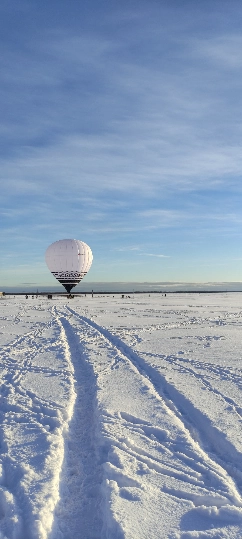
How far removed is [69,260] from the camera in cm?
5709

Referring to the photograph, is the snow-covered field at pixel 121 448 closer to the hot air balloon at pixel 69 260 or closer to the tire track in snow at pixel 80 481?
the tire track in snow at pixel 80 481

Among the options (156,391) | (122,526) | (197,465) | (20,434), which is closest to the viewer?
(122,526)

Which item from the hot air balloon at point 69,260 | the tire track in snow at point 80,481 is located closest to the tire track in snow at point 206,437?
the tire track in snow at point 80,481

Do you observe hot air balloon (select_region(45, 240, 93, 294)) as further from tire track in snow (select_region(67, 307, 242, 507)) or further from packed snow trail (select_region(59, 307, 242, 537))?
packed snow trail (select_region(59, 307, 242, 537))

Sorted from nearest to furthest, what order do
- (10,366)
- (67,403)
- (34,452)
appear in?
(34,452) < (67,403) < (10,366)

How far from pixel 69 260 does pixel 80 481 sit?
53.0 meters

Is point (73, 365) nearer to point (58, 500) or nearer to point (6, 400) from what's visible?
point (6, 400)

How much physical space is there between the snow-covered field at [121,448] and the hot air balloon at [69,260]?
152 feet

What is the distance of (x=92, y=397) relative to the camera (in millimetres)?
7641

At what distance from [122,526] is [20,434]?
2.66 metres

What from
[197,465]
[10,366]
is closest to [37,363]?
[10,366]

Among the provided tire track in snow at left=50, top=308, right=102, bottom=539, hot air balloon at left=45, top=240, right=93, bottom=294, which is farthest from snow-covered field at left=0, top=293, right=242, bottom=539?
hot air balloon at left=45, top=240, right=93, bottom=294

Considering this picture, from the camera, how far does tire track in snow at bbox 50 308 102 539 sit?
12.5 ft

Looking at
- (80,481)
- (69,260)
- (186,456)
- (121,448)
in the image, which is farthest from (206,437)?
(69,260)
